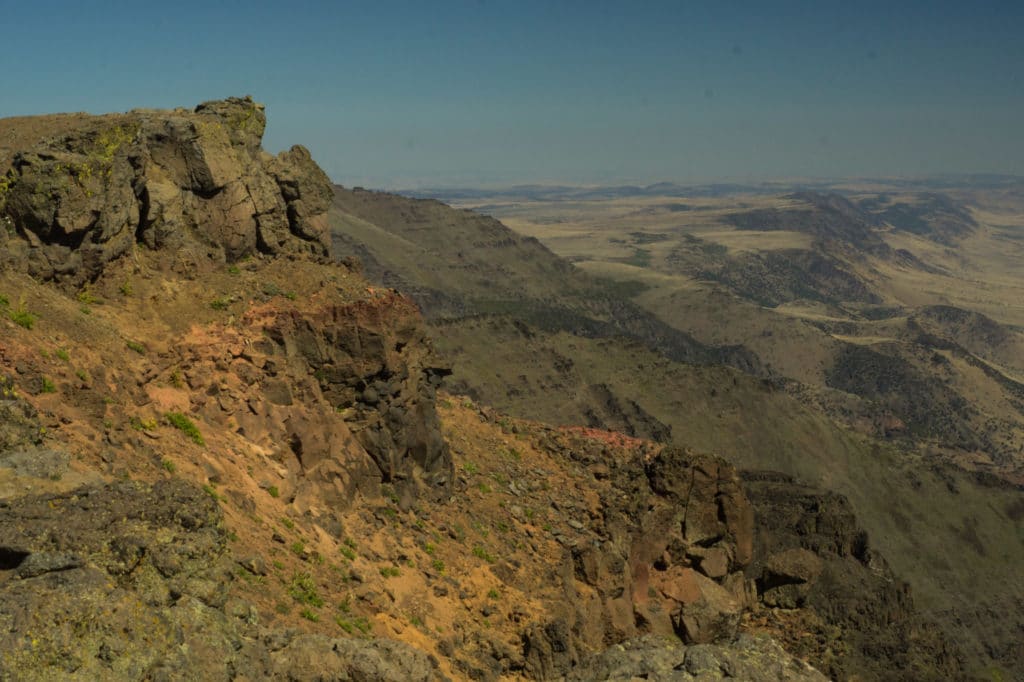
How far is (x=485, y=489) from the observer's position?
31.1 meters

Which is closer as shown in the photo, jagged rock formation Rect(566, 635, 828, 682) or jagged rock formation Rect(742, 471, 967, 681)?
jagged rock formation Rect(566, 635, 828, 682)

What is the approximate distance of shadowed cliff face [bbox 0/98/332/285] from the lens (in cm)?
2247

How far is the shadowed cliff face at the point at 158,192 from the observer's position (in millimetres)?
22469

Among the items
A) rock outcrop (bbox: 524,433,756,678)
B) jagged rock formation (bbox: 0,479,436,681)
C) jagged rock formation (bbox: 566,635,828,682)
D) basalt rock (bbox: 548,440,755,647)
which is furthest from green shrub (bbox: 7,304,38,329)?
basalt rock (bbox: 548,440,755,647)

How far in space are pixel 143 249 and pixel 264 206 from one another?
5.23m

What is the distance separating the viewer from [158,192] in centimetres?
2650

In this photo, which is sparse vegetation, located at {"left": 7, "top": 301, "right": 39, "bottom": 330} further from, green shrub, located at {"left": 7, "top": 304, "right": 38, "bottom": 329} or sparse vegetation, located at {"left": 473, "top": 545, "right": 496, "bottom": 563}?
sparse vegetation, located at {"left": 473, "top": 545, "right": 496, "bottom": 563}

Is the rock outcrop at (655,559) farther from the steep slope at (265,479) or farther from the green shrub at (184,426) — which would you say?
the green shrub at (184,426)

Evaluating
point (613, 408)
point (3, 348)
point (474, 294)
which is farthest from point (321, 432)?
point (474, 294)

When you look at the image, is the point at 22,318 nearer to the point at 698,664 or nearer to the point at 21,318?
the point at 21,318

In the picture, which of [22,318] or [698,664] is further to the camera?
[698,664]

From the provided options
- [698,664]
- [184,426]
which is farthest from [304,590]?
[698,664]

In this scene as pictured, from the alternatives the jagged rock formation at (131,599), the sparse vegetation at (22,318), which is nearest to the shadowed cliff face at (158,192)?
the sparse vegetation at (22,318)

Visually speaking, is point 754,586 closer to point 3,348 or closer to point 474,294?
point 3,348
